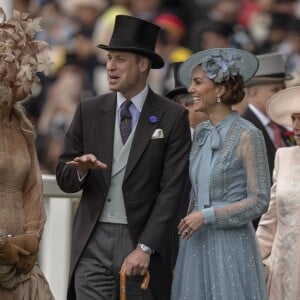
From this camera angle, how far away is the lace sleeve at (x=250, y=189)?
315 inches

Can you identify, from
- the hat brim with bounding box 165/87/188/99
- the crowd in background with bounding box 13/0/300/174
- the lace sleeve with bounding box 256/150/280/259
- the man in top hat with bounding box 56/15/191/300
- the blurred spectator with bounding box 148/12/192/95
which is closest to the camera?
the man in top hat with bounding box 56/15/191/300

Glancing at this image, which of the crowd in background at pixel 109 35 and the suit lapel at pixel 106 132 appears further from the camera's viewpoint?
the crowd in background at pixel 109 35

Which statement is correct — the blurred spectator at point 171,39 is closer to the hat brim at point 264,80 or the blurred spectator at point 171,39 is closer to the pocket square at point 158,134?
the hat brim at point 264,80

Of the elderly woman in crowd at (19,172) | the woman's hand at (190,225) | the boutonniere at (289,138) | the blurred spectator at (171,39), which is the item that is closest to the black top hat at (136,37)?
the elderly woman in crowd at (19,172)

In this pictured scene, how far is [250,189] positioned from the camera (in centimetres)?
803

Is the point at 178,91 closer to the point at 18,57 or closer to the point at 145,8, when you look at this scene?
the point at 18,57

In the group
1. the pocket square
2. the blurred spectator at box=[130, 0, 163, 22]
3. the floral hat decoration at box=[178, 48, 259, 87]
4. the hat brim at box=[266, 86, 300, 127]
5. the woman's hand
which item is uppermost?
the blurred spectator at box=[130, 0, 163, 22]

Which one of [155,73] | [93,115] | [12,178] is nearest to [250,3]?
[155,73]

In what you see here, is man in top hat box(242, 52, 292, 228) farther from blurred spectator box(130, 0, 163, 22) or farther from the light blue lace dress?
blurred spectator box(130, 0, 163, 22)

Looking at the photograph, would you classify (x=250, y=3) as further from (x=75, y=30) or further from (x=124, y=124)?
(x=124, y=124)

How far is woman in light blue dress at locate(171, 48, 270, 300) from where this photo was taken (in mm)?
8016

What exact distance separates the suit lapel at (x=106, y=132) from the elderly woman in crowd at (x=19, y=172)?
78 centimetres

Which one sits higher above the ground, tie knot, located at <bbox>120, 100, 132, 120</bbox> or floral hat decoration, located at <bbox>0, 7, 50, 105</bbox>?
floral hat decoration, located at <bbox>0, 7, 50, 105</bbox>

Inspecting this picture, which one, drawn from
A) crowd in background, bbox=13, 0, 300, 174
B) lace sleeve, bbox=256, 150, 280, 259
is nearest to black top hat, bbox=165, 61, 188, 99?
lace sleeve, bbox=256, 150, 280, 259
